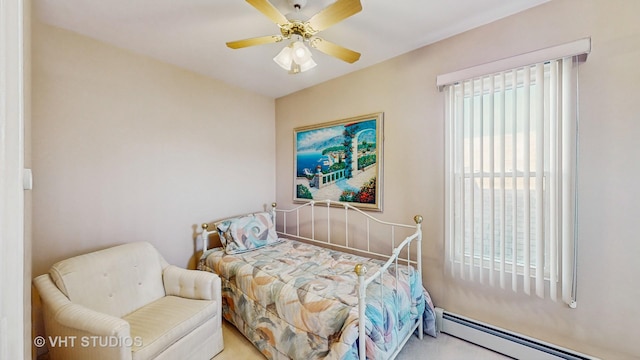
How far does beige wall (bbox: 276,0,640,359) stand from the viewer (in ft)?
4.71

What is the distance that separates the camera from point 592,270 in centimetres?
152

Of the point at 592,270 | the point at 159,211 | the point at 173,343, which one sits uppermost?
the point at 159,211

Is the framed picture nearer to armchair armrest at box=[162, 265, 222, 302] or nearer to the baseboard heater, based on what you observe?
the baseboard heater

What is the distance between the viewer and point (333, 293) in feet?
5.41

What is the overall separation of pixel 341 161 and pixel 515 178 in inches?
60.4

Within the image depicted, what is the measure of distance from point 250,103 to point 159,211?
166 cm

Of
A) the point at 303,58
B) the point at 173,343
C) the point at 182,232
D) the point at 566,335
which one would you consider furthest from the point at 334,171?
the point at 566,335

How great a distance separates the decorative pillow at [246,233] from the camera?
2510 mm

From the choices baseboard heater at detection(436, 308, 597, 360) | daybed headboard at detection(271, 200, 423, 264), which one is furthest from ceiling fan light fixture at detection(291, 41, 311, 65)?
baseboard heater at detection(436, 308, 597, 360)

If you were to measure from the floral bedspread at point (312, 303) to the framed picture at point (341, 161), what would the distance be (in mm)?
682

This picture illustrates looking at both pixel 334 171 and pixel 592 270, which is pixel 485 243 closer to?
pixel 592 270

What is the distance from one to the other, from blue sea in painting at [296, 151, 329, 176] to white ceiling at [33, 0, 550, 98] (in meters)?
1.01

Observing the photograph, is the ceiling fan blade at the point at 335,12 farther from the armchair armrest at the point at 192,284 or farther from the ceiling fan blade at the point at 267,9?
the armchair armrest at the point at 192,284
